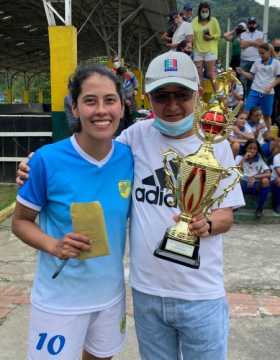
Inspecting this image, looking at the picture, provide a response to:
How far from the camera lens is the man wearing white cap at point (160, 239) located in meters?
1.75

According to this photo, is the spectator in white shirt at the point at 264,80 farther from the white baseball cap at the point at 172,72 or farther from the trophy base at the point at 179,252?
the trophy base at the point at 179,252

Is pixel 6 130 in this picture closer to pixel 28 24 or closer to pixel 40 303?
pixel 40 303

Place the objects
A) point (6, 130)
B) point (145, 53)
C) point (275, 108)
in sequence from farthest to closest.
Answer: point (145, 53), point (275, 108), point (6, 130)

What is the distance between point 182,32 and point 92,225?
7520mm

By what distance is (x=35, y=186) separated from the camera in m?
1.75

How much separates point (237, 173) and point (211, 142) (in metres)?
0.15

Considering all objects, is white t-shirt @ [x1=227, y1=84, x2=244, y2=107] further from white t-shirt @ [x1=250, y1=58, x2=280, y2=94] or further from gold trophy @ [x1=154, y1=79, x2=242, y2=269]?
white t-shirt @ [x1=250, y1=58, x2=280, y2=94]

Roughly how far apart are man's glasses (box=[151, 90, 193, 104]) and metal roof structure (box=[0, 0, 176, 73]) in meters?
6.71

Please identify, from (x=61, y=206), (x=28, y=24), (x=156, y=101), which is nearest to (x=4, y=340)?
(x=61, y=206)

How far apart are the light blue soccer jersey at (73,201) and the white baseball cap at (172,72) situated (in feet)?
0.98

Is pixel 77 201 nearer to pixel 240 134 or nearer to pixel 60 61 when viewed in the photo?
pixel 240 134

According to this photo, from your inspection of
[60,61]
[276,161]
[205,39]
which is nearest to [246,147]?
[276,161]

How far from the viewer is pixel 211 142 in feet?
5.70

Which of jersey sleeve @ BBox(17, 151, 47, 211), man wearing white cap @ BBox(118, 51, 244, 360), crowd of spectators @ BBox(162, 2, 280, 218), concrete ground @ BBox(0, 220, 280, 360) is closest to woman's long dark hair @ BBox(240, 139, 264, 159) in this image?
crowd of spectators @ BBox(162, 2, 280, 218)
